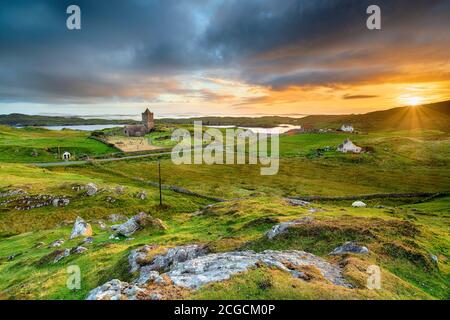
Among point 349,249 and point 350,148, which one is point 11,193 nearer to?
point 349,249

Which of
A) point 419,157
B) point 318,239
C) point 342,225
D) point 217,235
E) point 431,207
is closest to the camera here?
point 318,239

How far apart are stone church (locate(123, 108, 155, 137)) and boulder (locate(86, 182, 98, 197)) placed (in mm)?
105544

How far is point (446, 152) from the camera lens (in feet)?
420

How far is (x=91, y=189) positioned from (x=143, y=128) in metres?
112

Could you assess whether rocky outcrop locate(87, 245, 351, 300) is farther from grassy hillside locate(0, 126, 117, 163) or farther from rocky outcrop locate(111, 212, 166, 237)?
grassy hillside locate(0, 126, 117, 163)

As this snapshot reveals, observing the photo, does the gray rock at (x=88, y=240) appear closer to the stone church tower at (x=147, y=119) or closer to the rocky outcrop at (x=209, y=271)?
the rocky outcrop at (x=209, y=271)

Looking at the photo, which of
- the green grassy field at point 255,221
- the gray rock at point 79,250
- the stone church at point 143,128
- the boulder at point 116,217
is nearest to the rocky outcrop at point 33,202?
the green grassy field at point 255,221

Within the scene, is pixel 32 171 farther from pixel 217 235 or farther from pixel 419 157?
pixel 419 157

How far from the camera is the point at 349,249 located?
2148 cm

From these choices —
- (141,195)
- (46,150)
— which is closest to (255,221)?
(141,195)

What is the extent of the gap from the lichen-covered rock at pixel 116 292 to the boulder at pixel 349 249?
547 inches

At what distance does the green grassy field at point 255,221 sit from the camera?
17.7m
